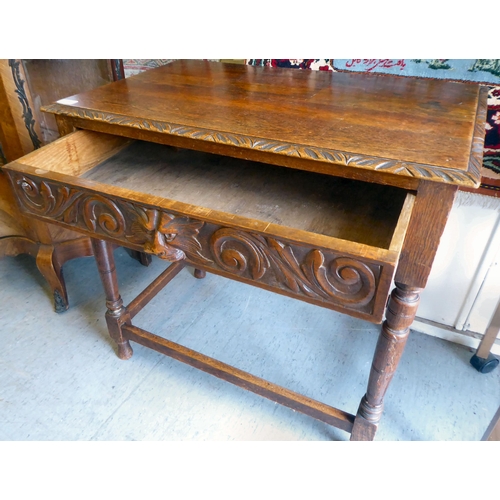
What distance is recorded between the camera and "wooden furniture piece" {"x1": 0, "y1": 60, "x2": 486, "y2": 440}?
0.69 metres

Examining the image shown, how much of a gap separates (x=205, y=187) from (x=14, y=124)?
0.64 metres

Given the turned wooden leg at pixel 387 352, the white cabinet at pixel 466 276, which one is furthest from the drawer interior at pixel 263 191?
the white cabinet at pixel 466 276

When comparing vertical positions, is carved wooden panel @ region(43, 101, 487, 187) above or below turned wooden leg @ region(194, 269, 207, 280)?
above

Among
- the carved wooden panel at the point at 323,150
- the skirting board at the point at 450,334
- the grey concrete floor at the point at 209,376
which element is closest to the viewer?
the carved wooden panel at the point at 323,150

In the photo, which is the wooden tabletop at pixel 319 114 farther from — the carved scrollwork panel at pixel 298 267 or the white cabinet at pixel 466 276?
the white cabinet at pixel 466 276

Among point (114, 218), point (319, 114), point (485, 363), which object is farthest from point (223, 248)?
point (485, 363)

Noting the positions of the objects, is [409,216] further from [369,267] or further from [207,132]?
[207,132]

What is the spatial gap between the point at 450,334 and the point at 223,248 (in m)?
0.94

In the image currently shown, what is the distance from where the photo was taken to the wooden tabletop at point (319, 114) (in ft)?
2.31

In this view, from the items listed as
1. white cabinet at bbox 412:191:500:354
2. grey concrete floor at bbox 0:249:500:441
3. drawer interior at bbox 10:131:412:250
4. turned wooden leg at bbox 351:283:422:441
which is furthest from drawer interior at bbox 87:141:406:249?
grey concrete floor at bbox 0:249:500:441

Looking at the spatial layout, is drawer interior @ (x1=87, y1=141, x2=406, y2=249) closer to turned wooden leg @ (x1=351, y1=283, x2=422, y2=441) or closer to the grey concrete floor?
turned wooden leg @ (x1=351, y1=283, x2=422, y2=441)

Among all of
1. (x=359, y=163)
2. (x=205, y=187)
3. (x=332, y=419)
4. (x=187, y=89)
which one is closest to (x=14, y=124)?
(x=187, y=89)

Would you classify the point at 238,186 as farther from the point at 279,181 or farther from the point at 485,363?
Result: the point at 485,363

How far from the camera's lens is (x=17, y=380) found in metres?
1.21
